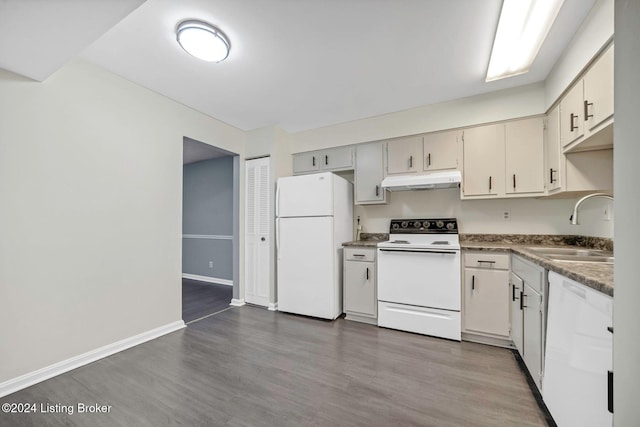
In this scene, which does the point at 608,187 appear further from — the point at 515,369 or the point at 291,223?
the point at 291,223

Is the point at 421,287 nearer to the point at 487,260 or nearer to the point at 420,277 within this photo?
the point at 420,277

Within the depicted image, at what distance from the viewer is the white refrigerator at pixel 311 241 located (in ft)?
9.70

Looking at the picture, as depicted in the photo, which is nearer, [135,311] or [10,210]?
[10,210]

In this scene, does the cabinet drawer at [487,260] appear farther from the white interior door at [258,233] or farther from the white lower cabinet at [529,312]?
the white interior door at [258,233]

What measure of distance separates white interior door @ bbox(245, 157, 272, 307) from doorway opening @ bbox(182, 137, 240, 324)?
95cm

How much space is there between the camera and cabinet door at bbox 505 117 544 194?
2.44 metres

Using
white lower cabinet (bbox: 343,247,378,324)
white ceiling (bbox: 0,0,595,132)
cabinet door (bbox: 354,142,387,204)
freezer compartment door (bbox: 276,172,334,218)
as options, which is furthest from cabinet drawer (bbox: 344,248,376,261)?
white ceiling (bbox: 0,0,595,132)

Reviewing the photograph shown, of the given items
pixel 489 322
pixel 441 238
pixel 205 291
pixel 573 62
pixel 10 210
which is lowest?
pixel 205 291

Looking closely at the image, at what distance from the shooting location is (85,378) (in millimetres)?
1848

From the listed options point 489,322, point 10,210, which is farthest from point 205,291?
point 489,322

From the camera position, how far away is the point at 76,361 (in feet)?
6.50

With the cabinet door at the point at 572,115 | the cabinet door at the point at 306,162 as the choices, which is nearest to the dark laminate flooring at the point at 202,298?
the cabinet door at the point at 306,162

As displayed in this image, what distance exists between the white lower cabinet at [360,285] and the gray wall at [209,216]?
2.65m

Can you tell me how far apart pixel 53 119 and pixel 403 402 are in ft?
10.8
